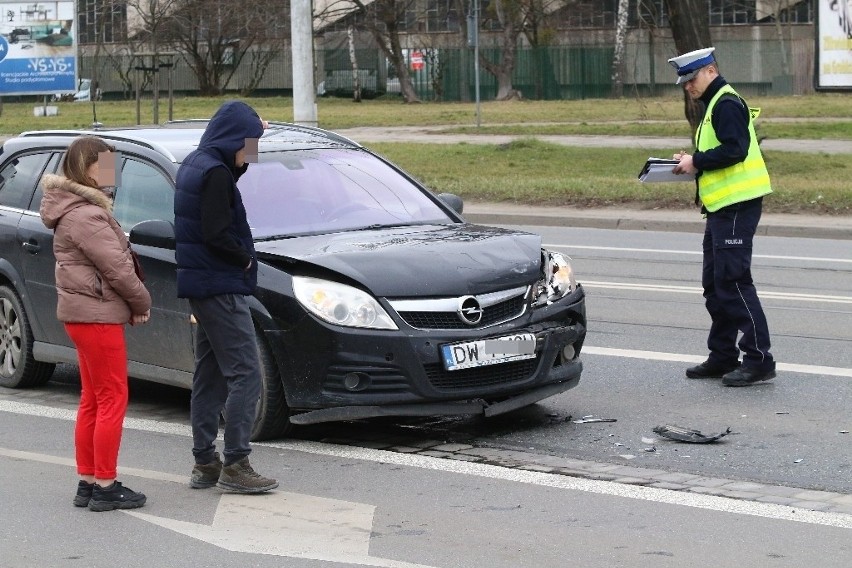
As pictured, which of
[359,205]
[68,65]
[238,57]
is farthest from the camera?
[238,57]

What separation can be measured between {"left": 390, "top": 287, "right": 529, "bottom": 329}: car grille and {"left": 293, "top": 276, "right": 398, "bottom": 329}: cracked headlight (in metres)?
0.09

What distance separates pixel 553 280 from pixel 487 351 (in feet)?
2.39

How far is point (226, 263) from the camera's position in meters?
6.28

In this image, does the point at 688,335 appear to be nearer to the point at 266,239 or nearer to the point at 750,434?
the point at 750,434

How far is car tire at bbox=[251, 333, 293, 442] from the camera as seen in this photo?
7.16 meters

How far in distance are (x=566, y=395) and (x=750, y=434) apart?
132 centimetres

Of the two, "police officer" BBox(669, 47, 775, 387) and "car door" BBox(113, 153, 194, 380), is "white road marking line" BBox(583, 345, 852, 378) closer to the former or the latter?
"police officer" BBox(669, 47, 775, 387)

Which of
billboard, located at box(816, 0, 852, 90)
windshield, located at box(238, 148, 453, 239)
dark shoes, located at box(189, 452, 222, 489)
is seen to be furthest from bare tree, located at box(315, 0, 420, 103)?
dark shoes, located at box(189, 452, 222, 489)

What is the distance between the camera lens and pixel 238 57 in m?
69.5

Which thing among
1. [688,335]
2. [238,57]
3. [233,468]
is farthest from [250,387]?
[238,57]

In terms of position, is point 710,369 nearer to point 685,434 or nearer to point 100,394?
point 685,434

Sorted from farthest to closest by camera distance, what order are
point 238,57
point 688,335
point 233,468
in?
point 238,57 < point 688,335 < point 233,468

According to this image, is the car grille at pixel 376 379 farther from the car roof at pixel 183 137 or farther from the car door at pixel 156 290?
the car roof at pixel 183 137

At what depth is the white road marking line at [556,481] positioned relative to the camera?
235 inches
